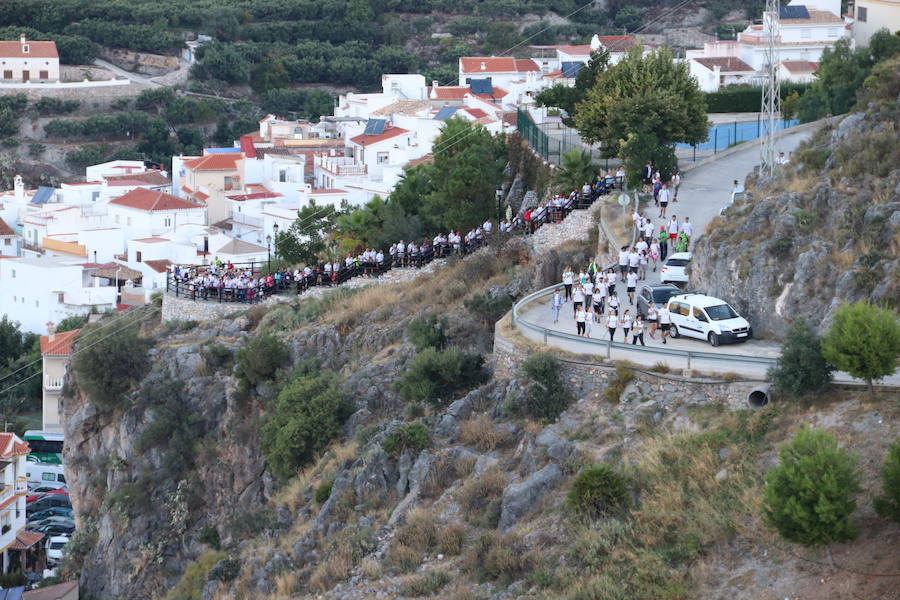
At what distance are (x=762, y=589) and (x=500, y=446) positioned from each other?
7631 mm

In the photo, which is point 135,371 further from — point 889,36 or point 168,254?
point 168,254

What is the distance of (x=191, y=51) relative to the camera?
116m

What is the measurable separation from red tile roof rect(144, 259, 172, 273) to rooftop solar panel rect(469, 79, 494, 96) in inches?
870

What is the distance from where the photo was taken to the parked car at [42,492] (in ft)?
180

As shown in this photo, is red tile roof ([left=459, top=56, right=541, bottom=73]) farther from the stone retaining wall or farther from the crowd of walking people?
the stone retaining wall


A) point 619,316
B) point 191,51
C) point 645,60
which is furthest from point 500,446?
point 191,51

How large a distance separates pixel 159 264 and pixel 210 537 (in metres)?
34.2

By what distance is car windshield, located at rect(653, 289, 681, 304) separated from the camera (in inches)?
1184

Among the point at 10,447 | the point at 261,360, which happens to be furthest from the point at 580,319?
the point at 10,447

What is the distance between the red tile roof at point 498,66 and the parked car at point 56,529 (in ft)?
145

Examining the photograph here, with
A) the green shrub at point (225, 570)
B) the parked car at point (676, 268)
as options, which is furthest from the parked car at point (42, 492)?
the parked car at point (676, 268)

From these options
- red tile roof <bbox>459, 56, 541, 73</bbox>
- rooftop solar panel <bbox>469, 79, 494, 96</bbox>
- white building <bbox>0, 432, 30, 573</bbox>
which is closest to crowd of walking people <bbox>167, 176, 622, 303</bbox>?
white building <bbox>0, 432, 30, 573</bbox>

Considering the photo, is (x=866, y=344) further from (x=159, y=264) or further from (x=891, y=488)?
(x=159, y=264)

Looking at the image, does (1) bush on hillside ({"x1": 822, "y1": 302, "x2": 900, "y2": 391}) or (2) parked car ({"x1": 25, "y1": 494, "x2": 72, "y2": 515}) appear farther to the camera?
(2) parked car ({"x1": 25, "y1": 494, "x2": 72, "y2": 515})
